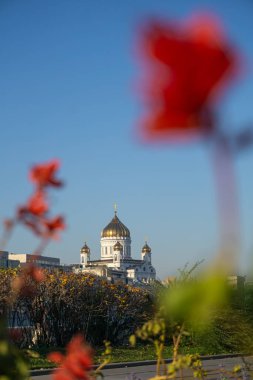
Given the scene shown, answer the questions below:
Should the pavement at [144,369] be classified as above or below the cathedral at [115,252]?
below

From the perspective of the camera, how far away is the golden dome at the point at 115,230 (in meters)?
106

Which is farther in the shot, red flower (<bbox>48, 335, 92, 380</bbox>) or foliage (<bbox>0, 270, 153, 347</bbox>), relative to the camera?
foliage (<bbox>0, 270, 153, 347</bbox>)

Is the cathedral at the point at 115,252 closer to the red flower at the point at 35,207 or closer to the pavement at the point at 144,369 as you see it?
the pavement at the point at 144,369

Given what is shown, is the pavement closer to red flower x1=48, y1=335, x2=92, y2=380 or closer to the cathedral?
red flower x1=48, y1=335, x2=92, y2=380

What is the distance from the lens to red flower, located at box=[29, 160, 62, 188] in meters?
1.72

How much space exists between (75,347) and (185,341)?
65.6ft

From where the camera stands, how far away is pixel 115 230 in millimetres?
105938

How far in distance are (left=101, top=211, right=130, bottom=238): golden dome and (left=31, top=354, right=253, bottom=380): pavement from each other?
86.6 m

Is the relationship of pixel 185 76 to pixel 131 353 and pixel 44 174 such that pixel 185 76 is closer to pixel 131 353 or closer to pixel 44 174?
pixel 44 174

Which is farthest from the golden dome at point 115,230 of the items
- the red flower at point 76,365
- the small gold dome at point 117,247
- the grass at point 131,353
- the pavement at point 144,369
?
the red flower at point 76,365

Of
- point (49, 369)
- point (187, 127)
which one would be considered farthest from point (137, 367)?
point (187, 127)

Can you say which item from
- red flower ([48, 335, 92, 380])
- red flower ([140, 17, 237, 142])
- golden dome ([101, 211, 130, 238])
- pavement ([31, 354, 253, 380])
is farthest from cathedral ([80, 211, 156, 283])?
red flower ([140, 17, 237, 142])

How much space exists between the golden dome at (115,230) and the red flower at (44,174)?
104m

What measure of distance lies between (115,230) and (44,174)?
10444 cm
